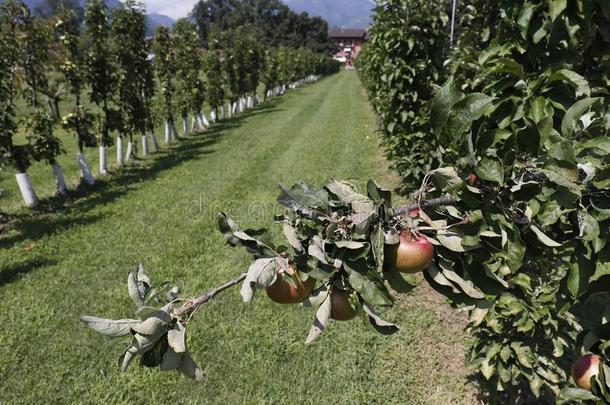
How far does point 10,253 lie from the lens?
18.8 feet

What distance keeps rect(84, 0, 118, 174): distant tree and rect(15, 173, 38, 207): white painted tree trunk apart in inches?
81.4

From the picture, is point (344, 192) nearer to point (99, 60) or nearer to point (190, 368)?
point (190, 368)

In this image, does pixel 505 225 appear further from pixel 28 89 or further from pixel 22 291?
pixel 28 89

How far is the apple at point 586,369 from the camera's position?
1.54 meters

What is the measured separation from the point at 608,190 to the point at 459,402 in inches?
95.4

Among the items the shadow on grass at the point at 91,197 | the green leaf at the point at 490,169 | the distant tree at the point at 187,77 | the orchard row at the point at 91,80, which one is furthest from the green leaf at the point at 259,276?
the distant tree at the point at 187,77

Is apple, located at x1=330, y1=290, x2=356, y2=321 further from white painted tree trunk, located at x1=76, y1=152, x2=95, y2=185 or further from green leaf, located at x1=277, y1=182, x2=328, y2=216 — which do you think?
white painted tree trunk, located at x1=76, y1=152, x2=95, y2=185

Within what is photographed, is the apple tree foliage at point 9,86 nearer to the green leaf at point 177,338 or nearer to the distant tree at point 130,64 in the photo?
the distant tree at point 130,64

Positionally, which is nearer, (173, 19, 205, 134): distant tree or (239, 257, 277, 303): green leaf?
(239, 257, 277, 303): green leaf

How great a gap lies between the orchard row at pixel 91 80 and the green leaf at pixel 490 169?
7.90 m

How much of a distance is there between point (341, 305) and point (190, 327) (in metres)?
3.25

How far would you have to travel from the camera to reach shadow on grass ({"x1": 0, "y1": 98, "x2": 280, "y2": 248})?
6.55 metres

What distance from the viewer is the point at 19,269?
17.4 feet

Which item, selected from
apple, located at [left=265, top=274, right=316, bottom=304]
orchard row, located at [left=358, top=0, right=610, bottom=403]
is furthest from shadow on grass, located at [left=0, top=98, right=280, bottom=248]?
apple, located at [left=265, top=274, right=316, bottom=304]
